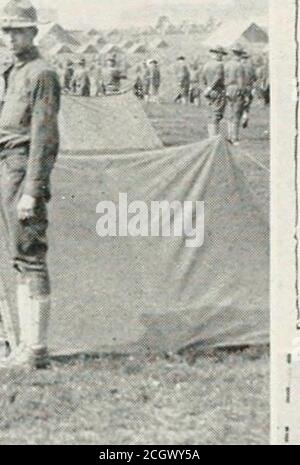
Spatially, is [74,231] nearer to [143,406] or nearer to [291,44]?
[143,406]

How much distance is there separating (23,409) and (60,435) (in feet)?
0.75

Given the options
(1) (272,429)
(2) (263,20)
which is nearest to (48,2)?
(2) (263,20)

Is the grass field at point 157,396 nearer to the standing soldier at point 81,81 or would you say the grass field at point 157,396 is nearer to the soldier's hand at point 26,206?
the standing soldier at point 81,81

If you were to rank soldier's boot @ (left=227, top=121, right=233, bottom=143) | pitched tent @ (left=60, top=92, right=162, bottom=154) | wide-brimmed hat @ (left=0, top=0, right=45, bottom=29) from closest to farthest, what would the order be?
wide-brimmed hat @ (left=0, top=0, right=45, bottom=29), pitched tent @ (left=60, top=92, right=162, bottom=154), soldier's boot @ (left=227, top=121, right=233, bottom=143)

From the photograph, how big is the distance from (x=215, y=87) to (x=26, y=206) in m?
1.12

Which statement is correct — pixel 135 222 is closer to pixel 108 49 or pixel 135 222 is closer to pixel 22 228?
pixel 22 228

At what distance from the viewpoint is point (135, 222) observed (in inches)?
230

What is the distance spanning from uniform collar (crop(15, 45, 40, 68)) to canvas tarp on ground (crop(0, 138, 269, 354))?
53 cm

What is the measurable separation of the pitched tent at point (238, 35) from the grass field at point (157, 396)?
33 centimetres

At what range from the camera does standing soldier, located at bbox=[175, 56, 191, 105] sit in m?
5.73

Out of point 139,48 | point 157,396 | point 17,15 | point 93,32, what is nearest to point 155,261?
point 157,396

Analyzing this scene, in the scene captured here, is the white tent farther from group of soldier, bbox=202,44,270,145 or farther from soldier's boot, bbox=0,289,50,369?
soldier's boot, bbox=0,289,50,369

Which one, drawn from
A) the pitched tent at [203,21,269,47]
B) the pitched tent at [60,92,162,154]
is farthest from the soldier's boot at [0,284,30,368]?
the pitched tent at [203,21,269,47]

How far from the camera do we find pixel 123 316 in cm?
596
